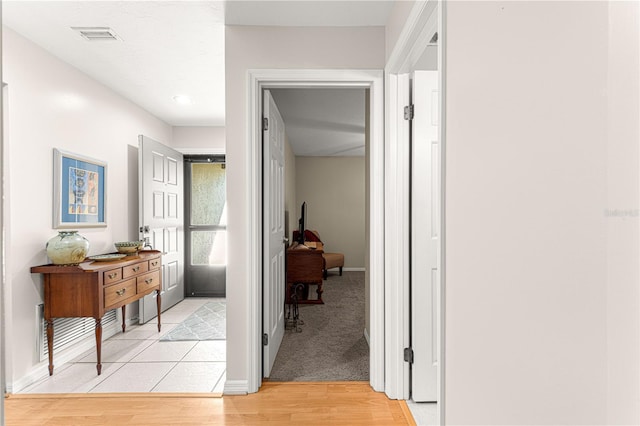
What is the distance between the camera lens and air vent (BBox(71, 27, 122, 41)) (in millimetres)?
2570

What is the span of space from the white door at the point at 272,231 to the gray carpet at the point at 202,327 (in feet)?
2.62

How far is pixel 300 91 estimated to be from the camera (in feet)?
13.1

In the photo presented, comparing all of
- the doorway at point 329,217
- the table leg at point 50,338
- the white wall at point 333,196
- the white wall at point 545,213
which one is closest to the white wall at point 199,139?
the doorway at point 329,217

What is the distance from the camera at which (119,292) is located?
10.4 ft

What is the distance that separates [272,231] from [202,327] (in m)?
1.82

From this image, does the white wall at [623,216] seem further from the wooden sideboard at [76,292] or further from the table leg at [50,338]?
the table leg at [50,338]

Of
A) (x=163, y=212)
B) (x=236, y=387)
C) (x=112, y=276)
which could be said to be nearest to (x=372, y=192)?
(x=236, y=387)

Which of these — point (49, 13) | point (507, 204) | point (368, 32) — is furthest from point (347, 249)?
point (507, 204)

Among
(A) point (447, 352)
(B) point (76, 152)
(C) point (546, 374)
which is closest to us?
(C) point (546, 374)

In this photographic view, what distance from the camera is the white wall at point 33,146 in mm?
2588

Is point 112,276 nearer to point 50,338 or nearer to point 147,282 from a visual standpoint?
point 50,338

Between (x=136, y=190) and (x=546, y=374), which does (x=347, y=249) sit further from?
(x=546, y=374)

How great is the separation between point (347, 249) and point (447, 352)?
22.3ft

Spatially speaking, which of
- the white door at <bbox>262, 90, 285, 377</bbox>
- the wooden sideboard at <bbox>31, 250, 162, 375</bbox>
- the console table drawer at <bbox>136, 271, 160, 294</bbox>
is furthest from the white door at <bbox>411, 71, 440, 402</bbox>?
the console table drawer at <bbox>136, 271, 160, 294</bbox>
